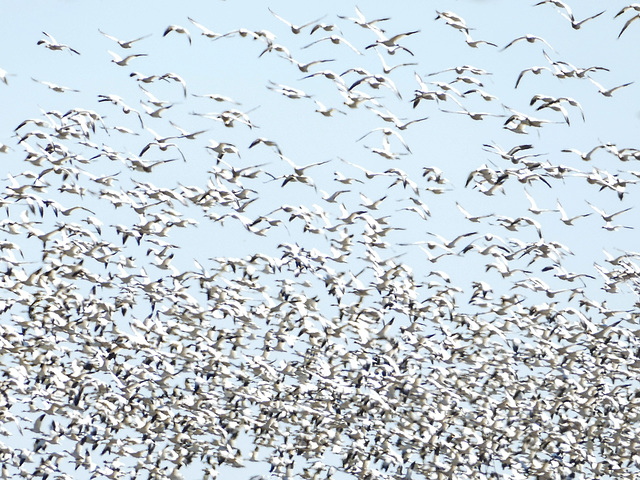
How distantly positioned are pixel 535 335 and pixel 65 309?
17781 millimetres

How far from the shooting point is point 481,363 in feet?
205

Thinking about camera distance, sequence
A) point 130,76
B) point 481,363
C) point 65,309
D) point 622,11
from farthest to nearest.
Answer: point 481,363 → point 65,309 → point 130,76 → point 622,11

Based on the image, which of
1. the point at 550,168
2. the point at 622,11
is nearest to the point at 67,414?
the point at 550,168

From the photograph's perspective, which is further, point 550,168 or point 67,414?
point 67,414

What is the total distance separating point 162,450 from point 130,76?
60.7ft

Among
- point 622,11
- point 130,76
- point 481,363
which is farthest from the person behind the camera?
point 481,363

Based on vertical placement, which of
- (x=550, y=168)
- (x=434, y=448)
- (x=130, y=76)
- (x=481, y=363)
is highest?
(x=130, y=76)

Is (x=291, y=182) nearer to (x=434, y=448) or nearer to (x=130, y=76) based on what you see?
(x=130, y=76)

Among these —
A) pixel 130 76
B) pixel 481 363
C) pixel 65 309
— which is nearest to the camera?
pixel 130 76

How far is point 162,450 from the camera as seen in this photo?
210 ft

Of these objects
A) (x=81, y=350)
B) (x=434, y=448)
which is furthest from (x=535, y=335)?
(x=81, y=350)

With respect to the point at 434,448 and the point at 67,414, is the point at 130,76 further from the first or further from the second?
the point at 434,448

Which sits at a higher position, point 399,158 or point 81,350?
point 399,158

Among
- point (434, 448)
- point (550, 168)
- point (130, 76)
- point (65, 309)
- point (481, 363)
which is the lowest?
point (434, 448)
